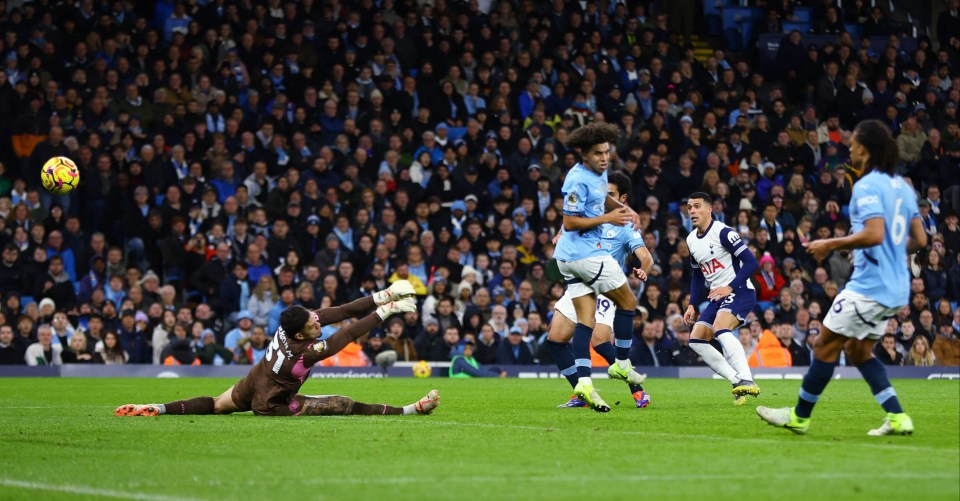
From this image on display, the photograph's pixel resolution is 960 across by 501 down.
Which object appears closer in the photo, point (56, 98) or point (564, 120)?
point (56, 98)

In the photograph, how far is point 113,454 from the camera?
8719 millimetres

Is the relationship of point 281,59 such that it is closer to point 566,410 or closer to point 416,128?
point 416,128

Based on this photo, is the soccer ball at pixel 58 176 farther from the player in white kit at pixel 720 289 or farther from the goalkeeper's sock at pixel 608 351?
the player in white kit at pixel 720 289

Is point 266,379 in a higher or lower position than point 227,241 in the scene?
lower

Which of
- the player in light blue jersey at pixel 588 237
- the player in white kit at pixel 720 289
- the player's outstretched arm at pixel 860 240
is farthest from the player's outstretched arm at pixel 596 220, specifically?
the player's outstretched arm at pixel 860 240

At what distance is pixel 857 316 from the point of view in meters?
8.94

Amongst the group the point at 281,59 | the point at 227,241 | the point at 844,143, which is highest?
the point at 281,59

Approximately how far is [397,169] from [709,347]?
12589 millimetres

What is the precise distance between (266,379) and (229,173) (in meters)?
13.3

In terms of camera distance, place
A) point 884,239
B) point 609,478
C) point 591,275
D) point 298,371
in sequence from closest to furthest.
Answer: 1. point 609,478
2. point 884,239
3. point 298,371
4. point 591,275

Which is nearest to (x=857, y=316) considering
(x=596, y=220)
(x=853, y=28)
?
(x=596, y=220)

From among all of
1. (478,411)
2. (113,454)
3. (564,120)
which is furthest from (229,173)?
(113,454)

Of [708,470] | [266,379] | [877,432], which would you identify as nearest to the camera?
[708,470]

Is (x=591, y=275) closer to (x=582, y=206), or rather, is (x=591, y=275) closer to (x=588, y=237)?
(x=588, y=237)
